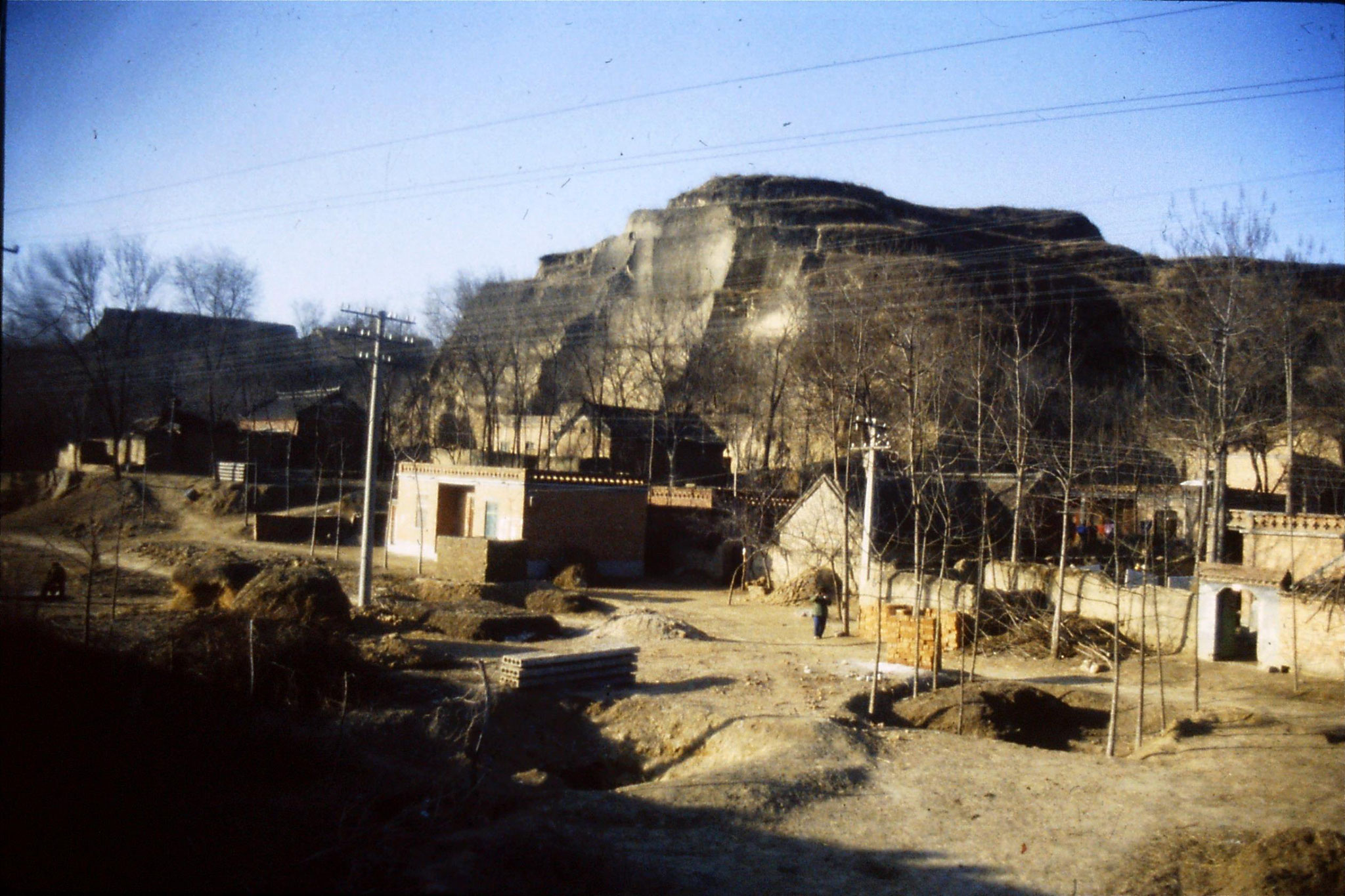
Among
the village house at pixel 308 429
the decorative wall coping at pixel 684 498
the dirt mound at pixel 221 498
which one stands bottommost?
the dirt mound at pixel 221 498

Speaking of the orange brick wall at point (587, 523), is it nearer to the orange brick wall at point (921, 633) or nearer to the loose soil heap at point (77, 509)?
the loose soil heap at point (77, 509)

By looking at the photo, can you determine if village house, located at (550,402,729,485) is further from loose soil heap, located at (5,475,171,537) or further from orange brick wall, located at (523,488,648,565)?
loose soil heap, located at (5,475,171,537)

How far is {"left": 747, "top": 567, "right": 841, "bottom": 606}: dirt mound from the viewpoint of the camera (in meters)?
28.7

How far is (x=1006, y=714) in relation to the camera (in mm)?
15047

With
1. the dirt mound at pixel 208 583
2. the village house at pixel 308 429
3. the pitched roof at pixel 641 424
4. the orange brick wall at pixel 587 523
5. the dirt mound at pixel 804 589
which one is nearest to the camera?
the dirt mound at pixel 208 583

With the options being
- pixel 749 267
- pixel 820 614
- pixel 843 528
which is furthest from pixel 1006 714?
pixel 749 267

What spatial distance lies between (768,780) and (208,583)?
14399 millimetres

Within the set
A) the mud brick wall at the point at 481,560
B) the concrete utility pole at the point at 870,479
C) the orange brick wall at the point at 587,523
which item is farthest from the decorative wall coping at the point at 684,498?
the concrete utility pole at the point at 870,479

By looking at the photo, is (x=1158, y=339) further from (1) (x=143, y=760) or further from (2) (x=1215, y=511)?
(1) (x=143, y=760)

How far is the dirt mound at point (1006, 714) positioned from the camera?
1449cm

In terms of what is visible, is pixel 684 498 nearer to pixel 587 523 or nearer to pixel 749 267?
pixel 587 523

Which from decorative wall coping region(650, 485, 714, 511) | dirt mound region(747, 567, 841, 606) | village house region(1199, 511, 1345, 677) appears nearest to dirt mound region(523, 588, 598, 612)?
dirt mound region(747, 567, 841, 606)

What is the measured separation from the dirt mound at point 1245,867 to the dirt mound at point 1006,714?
4.89 metres

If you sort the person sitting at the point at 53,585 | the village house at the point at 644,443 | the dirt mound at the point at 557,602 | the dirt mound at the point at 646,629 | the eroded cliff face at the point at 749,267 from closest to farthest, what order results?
the person sitting at the point at 53,585 → the dirt mound at the point at 646,629 → the dirt mound at the point at 557,602 → the village house at the point at 644,443 → the eroded cliff face at the point at 749,267
